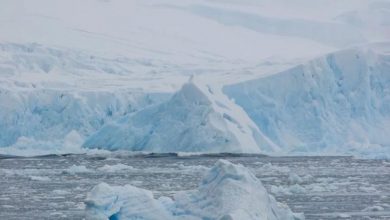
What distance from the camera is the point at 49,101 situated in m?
36.2

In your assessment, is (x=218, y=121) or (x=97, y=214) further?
(x=218, y=121)

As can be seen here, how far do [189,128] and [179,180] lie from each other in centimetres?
607

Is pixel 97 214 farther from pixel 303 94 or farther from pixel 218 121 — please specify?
pixel 303 94

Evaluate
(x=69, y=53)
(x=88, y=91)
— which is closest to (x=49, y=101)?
(x=88, y=91)

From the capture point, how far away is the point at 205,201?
12930 millimetres

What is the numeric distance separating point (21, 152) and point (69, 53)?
14.2m

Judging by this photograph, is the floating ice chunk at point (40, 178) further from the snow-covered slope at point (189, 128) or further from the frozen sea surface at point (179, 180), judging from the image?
the snow-covered slope at point (189, 128)

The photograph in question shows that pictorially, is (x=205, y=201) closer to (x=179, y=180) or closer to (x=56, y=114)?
(x=179, y=180)

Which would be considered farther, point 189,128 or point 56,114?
point 56,114

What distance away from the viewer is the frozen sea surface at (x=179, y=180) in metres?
17.2

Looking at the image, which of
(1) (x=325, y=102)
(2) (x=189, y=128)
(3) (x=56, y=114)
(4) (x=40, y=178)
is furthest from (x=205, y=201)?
(3) (x=56, y=114)

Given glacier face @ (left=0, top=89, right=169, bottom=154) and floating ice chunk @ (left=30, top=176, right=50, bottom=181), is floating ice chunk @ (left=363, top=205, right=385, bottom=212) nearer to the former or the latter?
floating ice chunk @ (left=30, top=176, right=50, bottom=181)

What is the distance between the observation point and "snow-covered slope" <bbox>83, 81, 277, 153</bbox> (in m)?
29.4

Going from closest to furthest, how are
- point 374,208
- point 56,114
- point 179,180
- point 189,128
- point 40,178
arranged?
point 374,208 < point 179,180 < point 40,178 < point 189,128 < point 56,114
